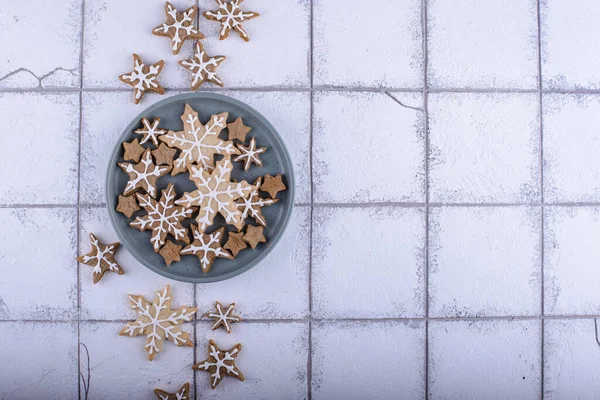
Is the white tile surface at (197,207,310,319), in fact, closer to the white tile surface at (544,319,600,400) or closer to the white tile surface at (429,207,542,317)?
the white tile surface at (429,207,542,317)

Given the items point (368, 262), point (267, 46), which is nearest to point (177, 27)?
point (267, 46)

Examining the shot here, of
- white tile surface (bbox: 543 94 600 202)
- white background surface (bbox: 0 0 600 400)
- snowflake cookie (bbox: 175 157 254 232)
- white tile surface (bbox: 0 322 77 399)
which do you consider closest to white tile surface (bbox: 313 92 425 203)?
white background surface (bbox: 0 0 600 400)

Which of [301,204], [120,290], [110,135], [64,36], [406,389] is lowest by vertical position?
[406,389]

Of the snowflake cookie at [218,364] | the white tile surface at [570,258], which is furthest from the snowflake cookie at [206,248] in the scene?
the white tile surface at [570,258]

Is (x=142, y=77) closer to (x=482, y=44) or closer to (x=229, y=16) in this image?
(x=229, y=16)

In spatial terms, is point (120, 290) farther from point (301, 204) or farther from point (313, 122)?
point (313, 122)

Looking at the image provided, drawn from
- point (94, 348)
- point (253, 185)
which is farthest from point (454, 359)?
point (94, 348)
